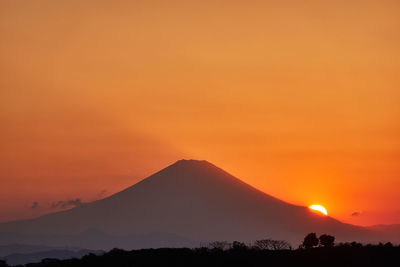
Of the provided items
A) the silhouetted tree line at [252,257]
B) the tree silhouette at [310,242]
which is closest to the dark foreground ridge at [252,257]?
the silhouetted tree line at [252,257]

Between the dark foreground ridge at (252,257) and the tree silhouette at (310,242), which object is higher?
the tree silhouette at (310,242)

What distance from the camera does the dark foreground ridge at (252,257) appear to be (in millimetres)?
56062

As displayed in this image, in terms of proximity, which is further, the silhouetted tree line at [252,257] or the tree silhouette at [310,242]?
the tree silhouette at [310,242]

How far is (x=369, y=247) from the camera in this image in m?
59.2

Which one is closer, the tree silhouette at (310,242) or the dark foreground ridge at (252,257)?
the dark foreground ridge at (252,257)

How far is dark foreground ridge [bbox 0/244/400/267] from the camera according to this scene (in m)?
56.1

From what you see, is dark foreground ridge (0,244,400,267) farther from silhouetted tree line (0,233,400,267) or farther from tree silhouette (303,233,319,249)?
tree silhouette (303,233,319,249)

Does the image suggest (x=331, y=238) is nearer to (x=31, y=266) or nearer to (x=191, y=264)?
(x=191, y=264)

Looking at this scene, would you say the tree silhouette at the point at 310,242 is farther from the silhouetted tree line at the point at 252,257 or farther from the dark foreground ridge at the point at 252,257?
the dark foreground ridge at the point at 252,257

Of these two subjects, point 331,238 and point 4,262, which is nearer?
point 4,262

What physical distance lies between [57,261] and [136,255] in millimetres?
5413

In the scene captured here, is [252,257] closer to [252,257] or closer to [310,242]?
[252,257]

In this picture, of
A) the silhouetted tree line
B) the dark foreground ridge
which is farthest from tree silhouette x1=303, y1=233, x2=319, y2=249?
the dark foreground ridge

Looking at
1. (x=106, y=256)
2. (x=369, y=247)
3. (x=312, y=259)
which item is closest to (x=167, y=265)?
(x=106, y=256)
